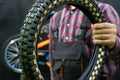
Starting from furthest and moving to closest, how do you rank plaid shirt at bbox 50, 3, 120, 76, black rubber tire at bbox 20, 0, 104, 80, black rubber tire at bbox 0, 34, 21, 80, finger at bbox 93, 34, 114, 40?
black rubber tire at bbox 0, 34, 21, 80 → plaid shirt at bbox 50, 3, 120, 76 → finger at bbox 93, 34, 114, 40 → black rubber tire at bbox 20, 0, 104, 80

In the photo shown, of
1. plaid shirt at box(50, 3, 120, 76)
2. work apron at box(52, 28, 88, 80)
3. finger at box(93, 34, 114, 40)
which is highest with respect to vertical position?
plaid shirt at box(50, 3, 120, 76)

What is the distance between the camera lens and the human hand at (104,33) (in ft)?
4.19

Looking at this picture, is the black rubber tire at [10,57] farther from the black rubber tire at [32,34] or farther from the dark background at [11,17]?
the black rubber tire at [32,34]

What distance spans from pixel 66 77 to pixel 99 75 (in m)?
0.26

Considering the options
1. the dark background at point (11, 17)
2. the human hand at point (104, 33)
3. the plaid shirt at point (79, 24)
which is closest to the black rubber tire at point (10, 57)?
the dark background at point (11, 17)

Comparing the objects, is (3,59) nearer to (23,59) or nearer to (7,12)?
(7,12)

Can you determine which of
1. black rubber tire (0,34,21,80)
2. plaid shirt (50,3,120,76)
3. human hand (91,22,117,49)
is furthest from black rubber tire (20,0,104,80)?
black rubber tire (0,34,21,80)

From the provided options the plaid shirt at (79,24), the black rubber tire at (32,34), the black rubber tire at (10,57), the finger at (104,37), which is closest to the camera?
the black rubber tire at (32,34)

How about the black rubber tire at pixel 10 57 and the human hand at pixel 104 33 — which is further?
the black rubber tire at pixel 10 57

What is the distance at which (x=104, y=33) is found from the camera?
4.20ft

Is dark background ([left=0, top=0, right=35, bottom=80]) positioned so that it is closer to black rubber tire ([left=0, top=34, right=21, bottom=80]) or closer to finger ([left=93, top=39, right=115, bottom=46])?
black rubber tire ([left=0, top=34, right=21, bottom=80])

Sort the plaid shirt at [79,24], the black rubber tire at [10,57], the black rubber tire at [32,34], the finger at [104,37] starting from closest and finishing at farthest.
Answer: the black rubber tire at [32,34], the finger at [104,37], the plaid shirt at [79,24], the black rubber tire at [10,57]

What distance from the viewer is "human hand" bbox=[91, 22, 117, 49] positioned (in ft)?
4.19

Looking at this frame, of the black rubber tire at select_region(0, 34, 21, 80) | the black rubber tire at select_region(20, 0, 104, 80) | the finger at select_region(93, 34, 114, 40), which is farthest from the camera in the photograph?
the black rubber tire at select_region(0, 34, 21, 80)
